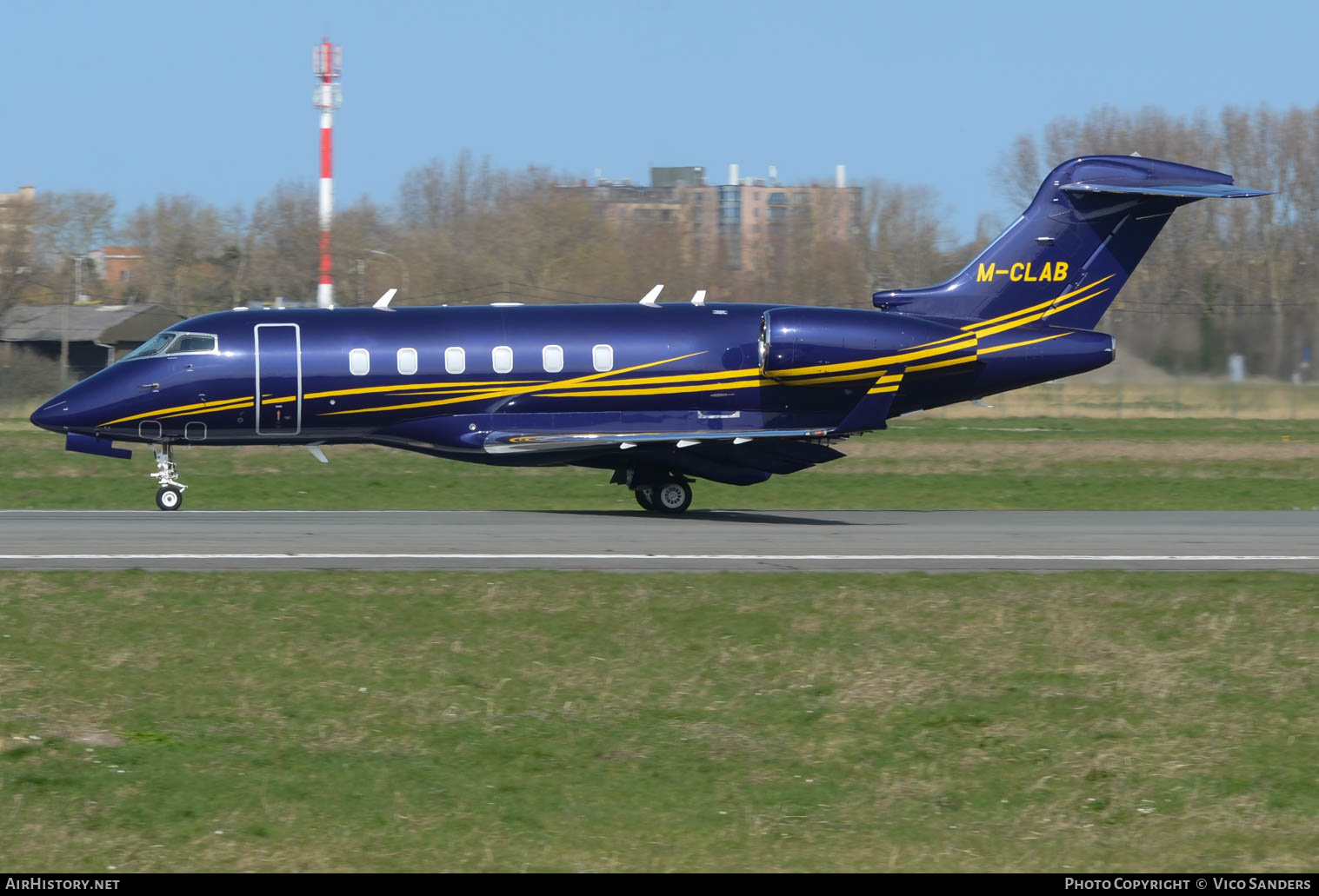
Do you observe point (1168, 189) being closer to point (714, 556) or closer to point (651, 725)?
point (714, 556)

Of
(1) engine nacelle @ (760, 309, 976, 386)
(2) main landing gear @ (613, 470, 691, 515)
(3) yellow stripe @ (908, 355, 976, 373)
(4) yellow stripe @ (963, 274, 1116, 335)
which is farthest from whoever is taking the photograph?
(4) yellow stripe @ (963, 274, 1116, 335)

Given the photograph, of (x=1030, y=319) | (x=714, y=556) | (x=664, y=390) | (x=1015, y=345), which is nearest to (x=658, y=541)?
(x=714, y=556)

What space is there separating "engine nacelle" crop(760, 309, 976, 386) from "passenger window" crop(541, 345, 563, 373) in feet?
10.9

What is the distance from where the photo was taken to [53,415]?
25.2 metres

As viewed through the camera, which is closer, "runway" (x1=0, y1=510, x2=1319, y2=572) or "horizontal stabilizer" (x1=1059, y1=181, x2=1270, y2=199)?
"runway" (x1=0, y1=510, x2=1319, y2=572)

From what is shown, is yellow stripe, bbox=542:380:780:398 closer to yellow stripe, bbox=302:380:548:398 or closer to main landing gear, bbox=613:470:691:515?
yellow stripe, bbox=302:380:548:398

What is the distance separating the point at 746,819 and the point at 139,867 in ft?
12.8

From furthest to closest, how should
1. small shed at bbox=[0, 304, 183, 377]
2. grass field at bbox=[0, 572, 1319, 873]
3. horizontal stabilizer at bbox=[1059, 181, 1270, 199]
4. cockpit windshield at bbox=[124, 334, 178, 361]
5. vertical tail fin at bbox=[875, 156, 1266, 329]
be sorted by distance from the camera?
small shed at bbox=[0, 304, 183, 377]
vertical tail fin at bbox=[875, 156, 1266, 329]
horizontal stabilizer at bbox=[1059, 181, 1270, 199]
cockpit windshield at bbox=[124, 334, 178, 361]
grass field at bbox=[0, 572, 1319, 873]

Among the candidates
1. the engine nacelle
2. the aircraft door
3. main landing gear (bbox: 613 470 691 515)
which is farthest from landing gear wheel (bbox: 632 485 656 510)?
the aircraft door

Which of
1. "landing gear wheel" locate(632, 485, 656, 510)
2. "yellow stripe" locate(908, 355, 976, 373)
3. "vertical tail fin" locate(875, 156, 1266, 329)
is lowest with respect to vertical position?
"landing gear wheel" locate(632, 485, 656, 510)

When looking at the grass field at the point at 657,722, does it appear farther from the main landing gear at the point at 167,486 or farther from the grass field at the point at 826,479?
the grass field at the point at 826,479

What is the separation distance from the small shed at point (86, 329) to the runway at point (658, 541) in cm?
4423

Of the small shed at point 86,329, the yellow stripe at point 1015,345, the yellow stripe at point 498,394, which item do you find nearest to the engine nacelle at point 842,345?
the yellow stripe at point 1015,345

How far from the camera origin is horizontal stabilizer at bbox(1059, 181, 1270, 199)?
25922mm
